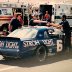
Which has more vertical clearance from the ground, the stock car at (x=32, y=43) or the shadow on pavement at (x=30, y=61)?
the stock car at (x=32, y=43)

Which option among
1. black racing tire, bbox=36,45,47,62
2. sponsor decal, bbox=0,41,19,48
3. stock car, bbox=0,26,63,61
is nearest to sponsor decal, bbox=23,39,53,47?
stock car, bbox=0,26,63,61

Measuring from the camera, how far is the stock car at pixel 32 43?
12695mm

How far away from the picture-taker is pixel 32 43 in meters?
13.0

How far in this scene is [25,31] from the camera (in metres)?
13.9

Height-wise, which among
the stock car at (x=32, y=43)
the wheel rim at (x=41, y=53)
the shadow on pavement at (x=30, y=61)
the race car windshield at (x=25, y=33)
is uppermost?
the race car windshield at (x=25, y=33)

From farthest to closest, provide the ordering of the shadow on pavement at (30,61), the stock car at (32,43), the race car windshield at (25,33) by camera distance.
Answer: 1. the race car windshield at (25,33)
2. the shadow on pavement at (30,61)
3. the stock car at (32,43)

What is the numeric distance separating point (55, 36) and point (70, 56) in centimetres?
150

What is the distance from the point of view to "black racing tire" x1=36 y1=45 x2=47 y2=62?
522 inches

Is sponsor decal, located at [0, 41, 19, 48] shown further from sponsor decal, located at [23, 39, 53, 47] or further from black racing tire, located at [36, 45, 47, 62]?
black racing tire, located at [36, 45, 47, 62]

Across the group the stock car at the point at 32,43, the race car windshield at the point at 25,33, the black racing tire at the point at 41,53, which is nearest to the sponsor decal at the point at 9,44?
the stock car at the point at 32,43

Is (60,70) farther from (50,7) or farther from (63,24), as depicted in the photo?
(50,7)

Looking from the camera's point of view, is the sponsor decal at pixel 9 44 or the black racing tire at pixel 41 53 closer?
the sponsor decal at pixel 9 44

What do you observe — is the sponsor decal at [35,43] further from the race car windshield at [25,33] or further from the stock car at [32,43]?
the race car windshield at [25,33]

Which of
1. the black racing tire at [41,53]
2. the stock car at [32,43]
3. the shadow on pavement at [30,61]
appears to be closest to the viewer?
the stock car at [32,43]
